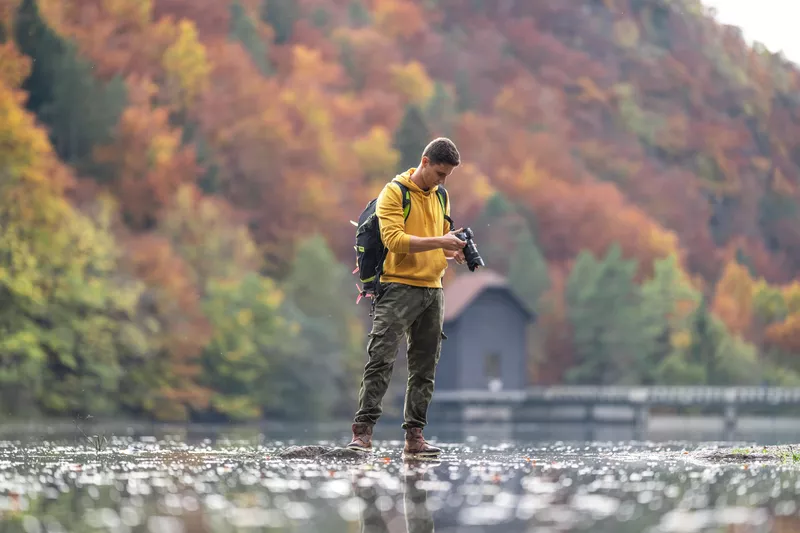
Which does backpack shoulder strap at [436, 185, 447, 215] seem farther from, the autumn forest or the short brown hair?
the autumn forest

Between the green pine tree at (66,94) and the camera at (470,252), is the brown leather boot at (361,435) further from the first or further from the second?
the green pine tree at (66,94)

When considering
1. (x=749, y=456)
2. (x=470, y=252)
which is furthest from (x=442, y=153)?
(x=749, y=456)

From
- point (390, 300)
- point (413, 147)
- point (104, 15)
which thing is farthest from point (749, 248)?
point (390, 300)

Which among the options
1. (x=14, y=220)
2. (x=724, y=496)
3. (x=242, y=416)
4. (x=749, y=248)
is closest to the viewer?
(x=724, y=496)

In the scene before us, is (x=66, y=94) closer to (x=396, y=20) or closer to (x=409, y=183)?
(x=409, y=183)

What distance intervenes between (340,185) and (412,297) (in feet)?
214

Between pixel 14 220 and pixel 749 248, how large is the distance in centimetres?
7700

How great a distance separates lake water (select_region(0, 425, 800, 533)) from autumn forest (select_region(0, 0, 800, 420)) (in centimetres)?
3093

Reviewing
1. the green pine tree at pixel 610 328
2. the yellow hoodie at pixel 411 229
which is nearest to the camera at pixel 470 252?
the yellow hoodie at pixel 411 229

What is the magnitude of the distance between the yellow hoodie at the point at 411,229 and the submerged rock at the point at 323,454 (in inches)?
48.5

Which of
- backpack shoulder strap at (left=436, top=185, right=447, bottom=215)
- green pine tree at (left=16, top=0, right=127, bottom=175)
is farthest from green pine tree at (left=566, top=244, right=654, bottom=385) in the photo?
backpack shoulder strap at (left=436, top=185, right=447, bottom=215)

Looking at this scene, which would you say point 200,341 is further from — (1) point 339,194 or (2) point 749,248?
(2) point 749,248

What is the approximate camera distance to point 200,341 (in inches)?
1950

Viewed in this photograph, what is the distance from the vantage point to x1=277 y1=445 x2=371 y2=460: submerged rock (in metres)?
10.5
